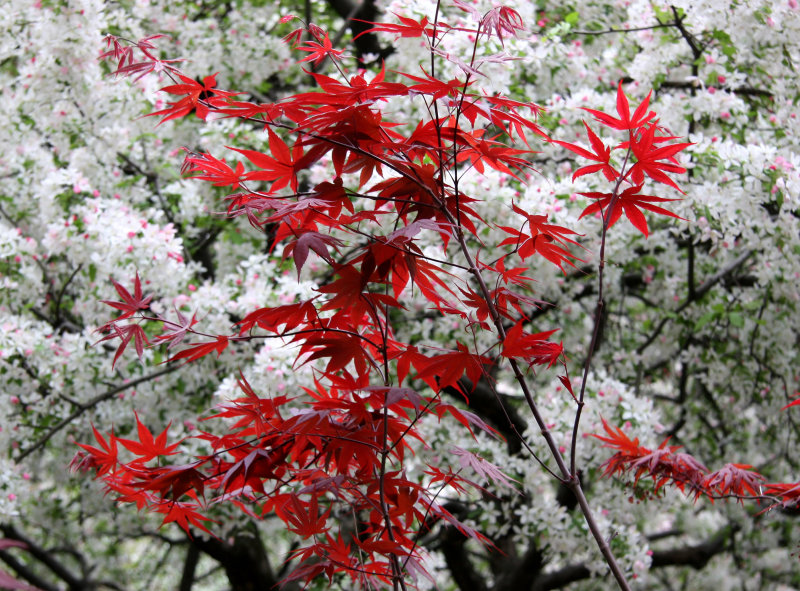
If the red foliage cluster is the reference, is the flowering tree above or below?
above

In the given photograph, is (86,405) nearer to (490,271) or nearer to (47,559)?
(490,271)

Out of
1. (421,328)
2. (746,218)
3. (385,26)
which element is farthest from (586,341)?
(385,26)

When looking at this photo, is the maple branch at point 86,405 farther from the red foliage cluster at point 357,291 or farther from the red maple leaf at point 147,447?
the red maple leaf at point 147,447

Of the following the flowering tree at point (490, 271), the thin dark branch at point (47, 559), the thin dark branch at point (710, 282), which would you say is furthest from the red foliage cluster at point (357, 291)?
the thin dark branch at point (47, 559)

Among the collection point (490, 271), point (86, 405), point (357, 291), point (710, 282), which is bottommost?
point (357, 291)

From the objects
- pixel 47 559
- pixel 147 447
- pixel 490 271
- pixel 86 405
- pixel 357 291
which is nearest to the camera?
pixel 357 291

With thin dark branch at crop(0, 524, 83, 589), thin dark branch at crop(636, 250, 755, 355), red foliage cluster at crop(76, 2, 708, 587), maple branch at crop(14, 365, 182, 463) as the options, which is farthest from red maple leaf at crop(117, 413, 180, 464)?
thin dark branch at crop(0, 524, 83, 589)

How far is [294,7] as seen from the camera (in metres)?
5.91

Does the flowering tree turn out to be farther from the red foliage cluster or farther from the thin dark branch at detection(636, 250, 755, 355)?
the red foliage cluster

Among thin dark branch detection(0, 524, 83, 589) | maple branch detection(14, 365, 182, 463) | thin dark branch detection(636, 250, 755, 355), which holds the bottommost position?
thin dark branch detection(0, 524, 83, 589)

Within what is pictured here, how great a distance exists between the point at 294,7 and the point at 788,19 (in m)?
3.78

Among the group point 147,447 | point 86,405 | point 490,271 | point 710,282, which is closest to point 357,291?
point 147,447

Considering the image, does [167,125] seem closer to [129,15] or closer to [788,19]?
[129,15]

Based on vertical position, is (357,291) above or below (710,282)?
below
